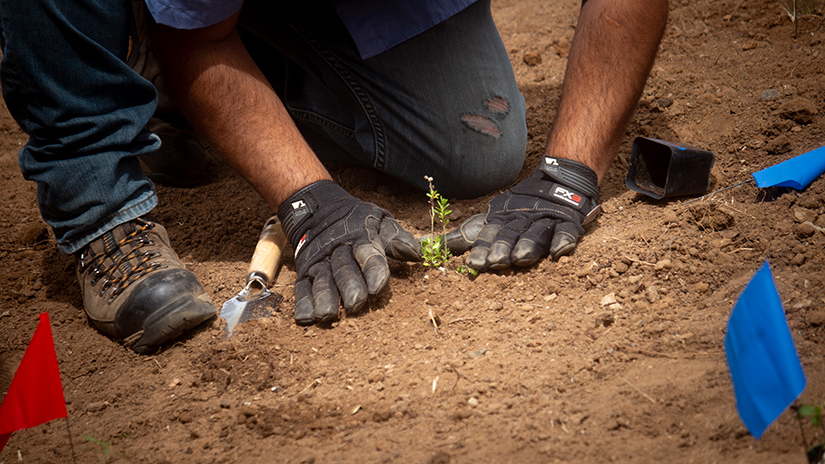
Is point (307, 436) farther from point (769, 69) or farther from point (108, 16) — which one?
point (769, 69)

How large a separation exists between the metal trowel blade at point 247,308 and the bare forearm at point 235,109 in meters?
0.40

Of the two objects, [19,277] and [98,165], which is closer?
[98,165]

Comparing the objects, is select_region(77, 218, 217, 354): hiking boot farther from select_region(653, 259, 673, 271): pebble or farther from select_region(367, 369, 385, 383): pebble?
select_region(653, 259, 673, 271): pebble

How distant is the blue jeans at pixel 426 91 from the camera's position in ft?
7.48

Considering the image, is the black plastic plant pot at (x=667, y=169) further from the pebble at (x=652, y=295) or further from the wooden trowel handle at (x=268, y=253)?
the wooden trowel handle at (x=268, y=253)

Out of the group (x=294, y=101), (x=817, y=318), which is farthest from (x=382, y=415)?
(x=294, y=101)

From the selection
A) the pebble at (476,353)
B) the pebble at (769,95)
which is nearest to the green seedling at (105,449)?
the pebble at (476,353)

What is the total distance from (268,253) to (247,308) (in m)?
0.27

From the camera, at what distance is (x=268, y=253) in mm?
2021

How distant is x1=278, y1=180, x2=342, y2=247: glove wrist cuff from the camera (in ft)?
6.40

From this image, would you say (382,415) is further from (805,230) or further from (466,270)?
(805,230)

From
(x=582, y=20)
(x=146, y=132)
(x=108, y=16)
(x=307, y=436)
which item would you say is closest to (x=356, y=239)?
(x=307, y=436)

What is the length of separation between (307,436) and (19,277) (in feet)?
5.55

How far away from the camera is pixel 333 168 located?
9.14 ft
